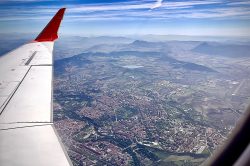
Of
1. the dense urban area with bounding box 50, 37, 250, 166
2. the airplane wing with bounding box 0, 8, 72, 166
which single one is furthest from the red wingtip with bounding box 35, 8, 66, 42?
the dense urban area with bounding box 50, 37, 250, 166

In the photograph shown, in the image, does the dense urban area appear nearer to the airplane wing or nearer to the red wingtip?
the airplane wing

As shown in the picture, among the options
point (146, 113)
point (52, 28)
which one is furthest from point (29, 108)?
point (146, 113)

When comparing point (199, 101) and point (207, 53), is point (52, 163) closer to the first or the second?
point (199, 101)

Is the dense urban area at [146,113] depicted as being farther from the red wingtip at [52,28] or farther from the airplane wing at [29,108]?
the red wingtip at [52,28]

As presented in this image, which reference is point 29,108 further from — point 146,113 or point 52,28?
point 146,113

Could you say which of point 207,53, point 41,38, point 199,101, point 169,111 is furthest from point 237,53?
point 41,38

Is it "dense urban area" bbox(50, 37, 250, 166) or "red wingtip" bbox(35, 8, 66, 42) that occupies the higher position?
"red wingtip" bbox(35, 8, 66, 42)

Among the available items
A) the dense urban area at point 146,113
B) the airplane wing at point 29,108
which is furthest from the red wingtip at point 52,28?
the dense urban area at point 146,113
